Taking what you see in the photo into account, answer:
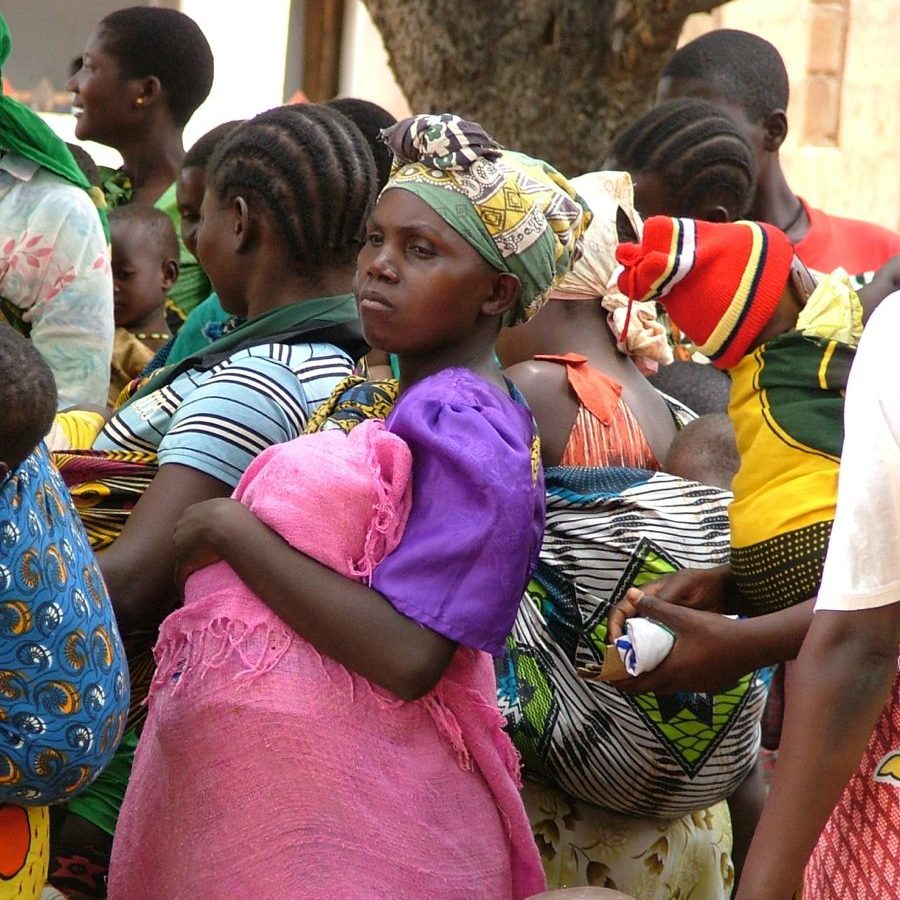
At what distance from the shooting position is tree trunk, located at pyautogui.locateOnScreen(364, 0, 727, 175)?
23.9ft

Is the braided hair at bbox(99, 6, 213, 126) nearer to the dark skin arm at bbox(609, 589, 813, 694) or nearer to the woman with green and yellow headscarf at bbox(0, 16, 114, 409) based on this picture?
the woman with green and yellow headscarf at bbox(0, 16, 114, 409)

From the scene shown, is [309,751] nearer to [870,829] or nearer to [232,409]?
[232,409]

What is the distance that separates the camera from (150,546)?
3.10 m

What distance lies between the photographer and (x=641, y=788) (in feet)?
11.5

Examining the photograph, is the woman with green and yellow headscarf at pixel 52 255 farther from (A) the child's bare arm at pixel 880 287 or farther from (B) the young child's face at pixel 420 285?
(A) the child's bare arm at pixel 880 287

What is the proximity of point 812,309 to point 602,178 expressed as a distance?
1.29 meters

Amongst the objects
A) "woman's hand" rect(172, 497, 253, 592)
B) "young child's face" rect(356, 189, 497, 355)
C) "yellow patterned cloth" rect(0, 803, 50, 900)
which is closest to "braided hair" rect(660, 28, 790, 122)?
"young child's face" rect(356, 189, 497, 355)

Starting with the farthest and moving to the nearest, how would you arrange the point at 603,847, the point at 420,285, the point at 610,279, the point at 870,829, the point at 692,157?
the point at 692,157 → the point at 610,279 → the point at 603,847 → the point at 420,285 → the point at 870,829

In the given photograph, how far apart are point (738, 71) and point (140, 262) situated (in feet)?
7.42

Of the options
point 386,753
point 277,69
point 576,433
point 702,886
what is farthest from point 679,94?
point 277,69

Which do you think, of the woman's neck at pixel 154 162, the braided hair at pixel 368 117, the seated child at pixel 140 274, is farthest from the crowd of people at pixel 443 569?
the woman's neck at pixel 154 162

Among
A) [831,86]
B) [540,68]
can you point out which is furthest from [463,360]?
[831,86]

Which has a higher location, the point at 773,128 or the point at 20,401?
the point at 20,401

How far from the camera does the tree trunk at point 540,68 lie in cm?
730
